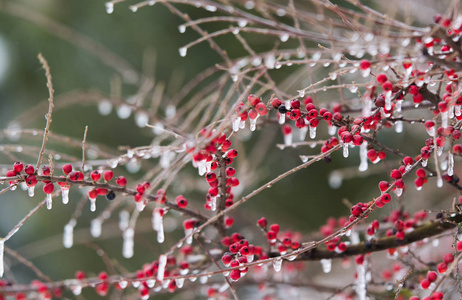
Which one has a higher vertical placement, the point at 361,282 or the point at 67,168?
the point at 67,168

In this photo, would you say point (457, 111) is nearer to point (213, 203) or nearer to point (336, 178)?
point (213, 203)

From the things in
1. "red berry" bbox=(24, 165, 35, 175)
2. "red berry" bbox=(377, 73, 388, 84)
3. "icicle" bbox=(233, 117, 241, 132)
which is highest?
"red berry" bbox=(377, 73, 388, 84)

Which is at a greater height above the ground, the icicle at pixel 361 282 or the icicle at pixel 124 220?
the icicle at pixel 124 220

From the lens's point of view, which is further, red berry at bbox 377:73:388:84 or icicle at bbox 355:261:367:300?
icicle at bbox 355:261:367:300

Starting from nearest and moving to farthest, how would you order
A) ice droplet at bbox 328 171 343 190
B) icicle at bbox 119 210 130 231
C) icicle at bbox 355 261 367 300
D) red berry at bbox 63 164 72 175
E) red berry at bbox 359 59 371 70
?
red berry at bbox 359 59 371 70
red berry at bbox 63 164 72 175
icicle at bbox 355 261 367 300
icicle at bbox 119 210 130 231
ice droplet at bbox 328 171 343 190

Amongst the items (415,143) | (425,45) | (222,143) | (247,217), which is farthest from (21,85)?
(425,45)

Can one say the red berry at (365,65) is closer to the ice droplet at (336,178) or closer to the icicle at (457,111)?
the icicle at (457,111)

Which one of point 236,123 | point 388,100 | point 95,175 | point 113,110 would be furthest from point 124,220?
point 113,110

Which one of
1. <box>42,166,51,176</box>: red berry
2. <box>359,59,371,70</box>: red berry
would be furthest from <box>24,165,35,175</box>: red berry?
<box>359,59,371,70</box>: red berry

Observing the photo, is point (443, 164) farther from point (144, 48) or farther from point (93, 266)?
point (93, 266)

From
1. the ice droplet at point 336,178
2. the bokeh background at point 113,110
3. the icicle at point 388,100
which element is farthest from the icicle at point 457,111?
the bokeh background at point 113,110

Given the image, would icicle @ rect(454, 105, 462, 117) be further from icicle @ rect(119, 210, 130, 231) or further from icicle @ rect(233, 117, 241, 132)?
icicle @ rect(119, 210, 130, 231)
